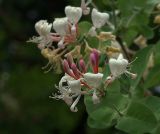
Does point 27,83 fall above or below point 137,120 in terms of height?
below

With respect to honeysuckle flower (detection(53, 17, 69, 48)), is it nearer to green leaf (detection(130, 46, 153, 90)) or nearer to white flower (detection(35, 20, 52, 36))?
white flower (detection(35, 20, 52, 36))

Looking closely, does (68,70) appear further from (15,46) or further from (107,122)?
(15,46)

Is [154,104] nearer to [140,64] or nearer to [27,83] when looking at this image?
[140,64]

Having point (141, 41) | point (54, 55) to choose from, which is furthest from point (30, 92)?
point (54, 55)

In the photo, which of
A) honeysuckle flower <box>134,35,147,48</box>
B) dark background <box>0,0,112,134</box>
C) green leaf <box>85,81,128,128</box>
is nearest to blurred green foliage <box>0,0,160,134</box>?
dark background <box>0,0,112,134</box>

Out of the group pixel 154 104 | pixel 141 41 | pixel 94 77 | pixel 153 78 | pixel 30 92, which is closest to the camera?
pixel 94 77

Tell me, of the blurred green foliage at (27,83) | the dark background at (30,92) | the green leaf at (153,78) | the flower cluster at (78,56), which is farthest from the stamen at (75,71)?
the dark background at (30,92)
